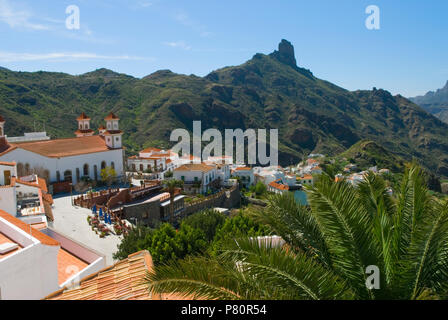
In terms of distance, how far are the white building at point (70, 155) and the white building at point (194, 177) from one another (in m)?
5.58

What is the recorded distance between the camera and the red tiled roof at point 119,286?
4242 millimetres

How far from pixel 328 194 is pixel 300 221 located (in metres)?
1.03

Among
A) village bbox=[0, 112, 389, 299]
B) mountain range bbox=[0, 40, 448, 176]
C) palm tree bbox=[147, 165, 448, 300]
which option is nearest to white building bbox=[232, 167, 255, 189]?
village bbox=[0, 112, 389, 299]

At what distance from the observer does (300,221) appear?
4805 millimetres

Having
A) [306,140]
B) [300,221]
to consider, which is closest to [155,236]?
[300,221]

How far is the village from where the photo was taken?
247 inches

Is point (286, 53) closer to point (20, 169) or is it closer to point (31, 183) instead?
point (20, 169)

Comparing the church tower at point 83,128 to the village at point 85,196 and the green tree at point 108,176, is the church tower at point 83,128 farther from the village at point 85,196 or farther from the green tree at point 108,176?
the green tree at point 108,176

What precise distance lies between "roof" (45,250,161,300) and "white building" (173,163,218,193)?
28372mm

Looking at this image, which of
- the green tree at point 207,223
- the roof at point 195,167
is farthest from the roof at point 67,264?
the roof at point 195,167

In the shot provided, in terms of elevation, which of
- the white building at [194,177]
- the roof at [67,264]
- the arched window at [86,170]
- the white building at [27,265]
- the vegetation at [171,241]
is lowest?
the white building at [194,177]

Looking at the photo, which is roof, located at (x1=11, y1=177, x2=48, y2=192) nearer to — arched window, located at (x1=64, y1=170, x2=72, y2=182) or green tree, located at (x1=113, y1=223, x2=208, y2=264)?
green tree, located at (x1=113, y1=223, x2=208, y2=264)

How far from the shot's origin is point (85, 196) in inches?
917
